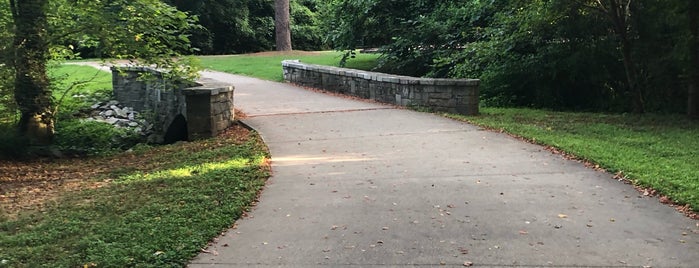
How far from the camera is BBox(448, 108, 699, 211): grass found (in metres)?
6.26

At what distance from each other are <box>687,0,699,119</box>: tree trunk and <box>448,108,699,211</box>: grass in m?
0.27

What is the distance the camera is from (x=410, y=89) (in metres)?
12.3

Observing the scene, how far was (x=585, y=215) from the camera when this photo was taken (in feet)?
17.0

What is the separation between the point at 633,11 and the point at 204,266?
35.9 feet

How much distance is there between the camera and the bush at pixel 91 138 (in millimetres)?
11609

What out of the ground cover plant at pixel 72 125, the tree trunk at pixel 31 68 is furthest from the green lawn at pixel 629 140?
the ground cover plant at pixel 72 125

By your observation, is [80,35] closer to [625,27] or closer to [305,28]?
[625,27]

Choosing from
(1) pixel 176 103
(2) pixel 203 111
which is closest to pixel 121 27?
(2) pixel 203 111

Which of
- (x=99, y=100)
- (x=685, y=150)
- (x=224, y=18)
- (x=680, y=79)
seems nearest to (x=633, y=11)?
(x=680, y=79)

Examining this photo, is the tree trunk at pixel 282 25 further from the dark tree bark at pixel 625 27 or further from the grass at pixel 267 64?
the dark tree bark at pixel 625 27

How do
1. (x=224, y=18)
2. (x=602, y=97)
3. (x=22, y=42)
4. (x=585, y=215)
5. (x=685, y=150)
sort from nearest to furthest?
(x=585, y=215)
(x=685, y=150)
(x=22, y=42)
(x=602, y=97)
(x=224, y=18)

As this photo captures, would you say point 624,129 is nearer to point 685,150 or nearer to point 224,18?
point 685,150

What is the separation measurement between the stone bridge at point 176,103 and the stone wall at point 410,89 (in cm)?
339

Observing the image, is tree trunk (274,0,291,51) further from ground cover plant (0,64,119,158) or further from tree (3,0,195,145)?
tree (3,0,195,145)
